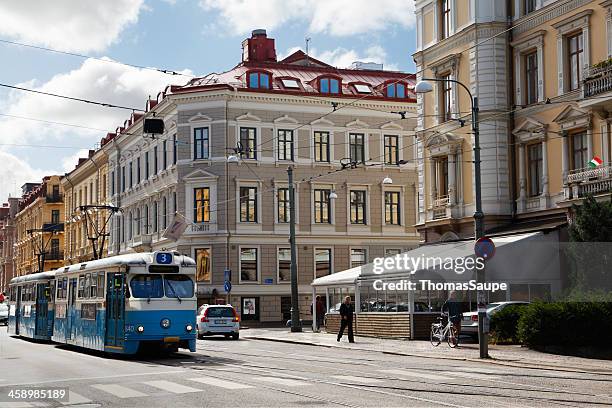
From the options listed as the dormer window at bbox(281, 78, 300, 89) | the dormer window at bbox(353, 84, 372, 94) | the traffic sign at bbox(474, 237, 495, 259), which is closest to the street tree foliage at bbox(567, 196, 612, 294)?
the traffic sign at bbox(474, 237, 495, 259)

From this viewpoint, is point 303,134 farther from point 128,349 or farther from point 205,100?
point 128,349

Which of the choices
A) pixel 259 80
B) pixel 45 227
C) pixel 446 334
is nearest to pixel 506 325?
pixel 446 334

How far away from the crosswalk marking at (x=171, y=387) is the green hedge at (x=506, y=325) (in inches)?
557

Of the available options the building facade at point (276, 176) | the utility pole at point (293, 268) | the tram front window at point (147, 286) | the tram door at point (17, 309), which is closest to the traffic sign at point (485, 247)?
the tram front window at point (147, 286)

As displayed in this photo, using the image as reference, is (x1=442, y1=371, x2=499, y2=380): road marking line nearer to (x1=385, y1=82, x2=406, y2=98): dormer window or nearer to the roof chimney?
(x1=385, y1=82, x2=406, y2=98): dormer window

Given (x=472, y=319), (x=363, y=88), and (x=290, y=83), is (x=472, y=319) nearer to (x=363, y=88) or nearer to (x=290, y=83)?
(x=290, y=83)

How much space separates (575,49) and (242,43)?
120 feet

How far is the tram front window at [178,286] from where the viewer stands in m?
25.8

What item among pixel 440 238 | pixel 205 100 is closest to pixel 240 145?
pixel 205 100

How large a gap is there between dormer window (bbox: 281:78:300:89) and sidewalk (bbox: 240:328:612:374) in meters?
24.8

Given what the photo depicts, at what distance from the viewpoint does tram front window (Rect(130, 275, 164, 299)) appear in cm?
2533

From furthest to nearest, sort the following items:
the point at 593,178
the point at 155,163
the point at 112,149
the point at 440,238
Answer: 1. the point at 112,149
2. the point at 155,163
3. the point at 440,238
4. the point at 593,178

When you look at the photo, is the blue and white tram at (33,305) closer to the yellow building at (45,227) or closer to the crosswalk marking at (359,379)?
the crosswalk marking at (359,379)

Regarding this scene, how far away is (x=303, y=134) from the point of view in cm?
5928
